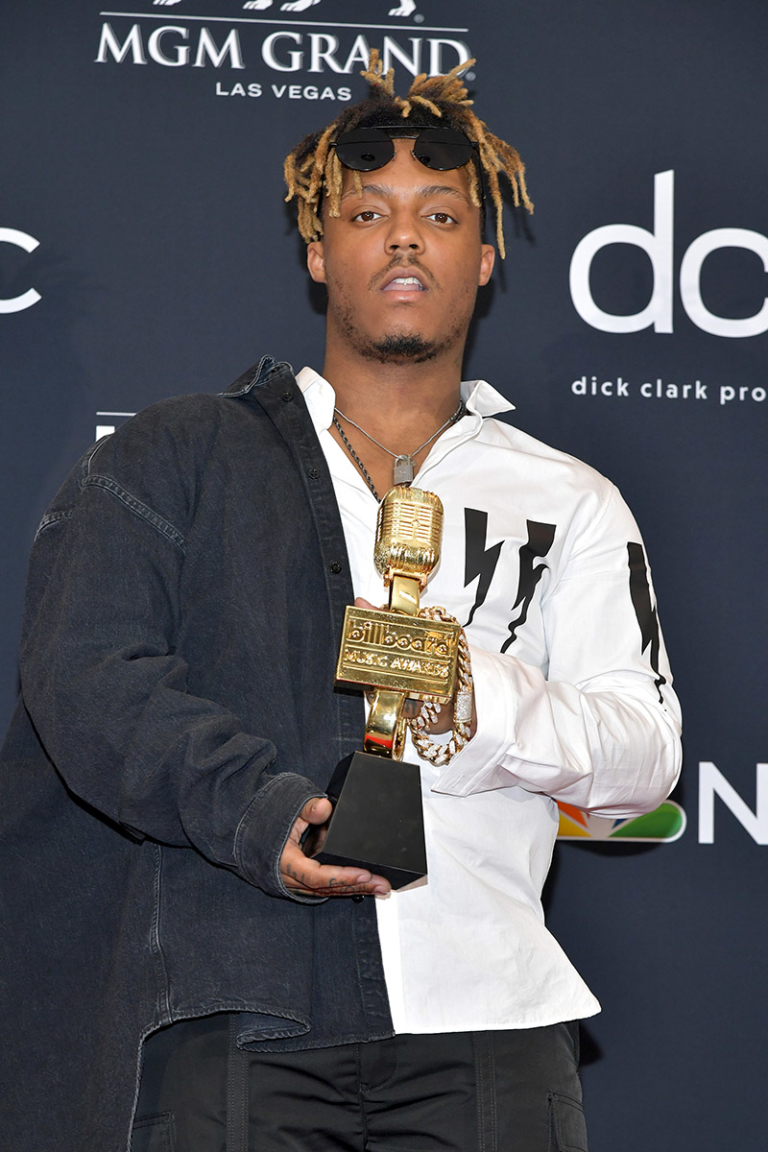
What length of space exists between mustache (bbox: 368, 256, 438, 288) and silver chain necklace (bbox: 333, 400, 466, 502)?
23cm

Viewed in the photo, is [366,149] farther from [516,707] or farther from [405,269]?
[516,707]

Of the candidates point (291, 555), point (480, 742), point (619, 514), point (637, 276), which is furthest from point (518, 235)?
point (480, 742)

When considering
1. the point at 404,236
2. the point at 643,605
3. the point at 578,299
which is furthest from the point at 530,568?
the point at 578,299

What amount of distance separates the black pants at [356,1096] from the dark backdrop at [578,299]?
3.03 feet

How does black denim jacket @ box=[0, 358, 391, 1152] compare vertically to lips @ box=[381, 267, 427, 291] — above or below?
below

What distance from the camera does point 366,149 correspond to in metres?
2.29

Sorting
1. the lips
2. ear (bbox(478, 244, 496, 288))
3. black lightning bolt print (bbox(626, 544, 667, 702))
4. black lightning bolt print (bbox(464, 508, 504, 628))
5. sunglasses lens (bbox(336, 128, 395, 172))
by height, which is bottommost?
black lightning bolt print (bbox(626, 544, 667, 702))

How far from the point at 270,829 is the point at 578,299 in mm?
1659

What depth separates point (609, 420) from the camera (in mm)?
2850

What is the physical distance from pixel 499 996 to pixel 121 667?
66 centimetres

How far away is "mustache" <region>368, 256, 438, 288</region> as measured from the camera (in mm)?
2234

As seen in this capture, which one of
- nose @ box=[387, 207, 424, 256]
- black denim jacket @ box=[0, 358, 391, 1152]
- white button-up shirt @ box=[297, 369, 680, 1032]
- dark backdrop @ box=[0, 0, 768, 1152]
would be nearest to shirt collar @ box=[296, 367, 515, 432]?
white button-up shirt @ box=[297, 369, 680, 1032]

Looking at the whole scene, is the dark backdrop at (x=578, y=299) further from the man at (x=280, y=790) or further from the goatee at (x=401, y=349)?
the man at (x=280, y=790)

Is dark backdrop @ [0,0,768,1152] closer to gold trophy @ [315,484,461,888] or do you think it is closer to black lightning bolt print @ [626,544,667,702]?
black lightning bolt print @ [626,544,667,702]
